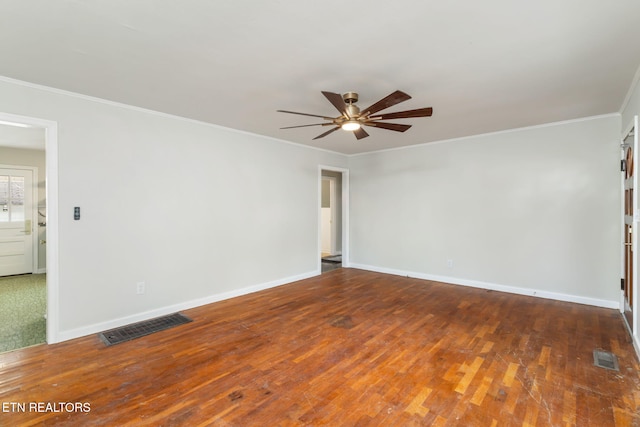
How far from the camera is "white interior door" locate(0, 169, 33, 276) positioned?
545cm

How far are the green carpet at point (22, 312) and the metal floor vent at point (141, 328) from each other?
1.97 feet

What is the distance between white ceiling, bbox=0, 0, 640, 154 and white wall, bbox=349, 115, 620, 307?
0.85 meters

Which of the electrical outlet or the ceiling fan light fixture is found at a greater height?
the ceiling fan light fixture

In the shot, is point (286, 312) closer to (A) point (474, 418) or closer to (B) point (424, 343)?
(B) point (424, 343)

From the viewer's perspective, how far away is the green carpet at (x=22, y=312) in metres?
2.91

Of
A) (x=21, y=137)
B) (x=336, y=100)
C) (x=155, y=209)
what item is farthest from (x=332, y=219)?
(x=21, y=137)

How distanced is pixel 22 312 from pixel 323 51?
4.60 metres

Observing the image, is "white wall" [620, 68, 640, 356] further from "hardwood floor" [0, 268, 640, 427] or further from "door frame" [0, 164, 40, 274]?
"door frame" [0, 164, 40, 274]

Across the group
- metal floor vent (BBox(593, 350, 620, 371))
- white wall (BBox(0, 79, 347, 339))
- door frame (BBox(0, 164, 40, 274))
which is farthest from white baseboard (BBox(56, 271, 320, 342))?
door frame (BBox(0, 164, 40, 274))

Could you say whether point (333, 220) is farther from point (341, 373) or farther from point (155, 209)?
point (341, 373)

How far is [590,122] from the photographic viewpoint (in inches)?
151

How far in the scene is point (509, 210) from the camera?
4453mm

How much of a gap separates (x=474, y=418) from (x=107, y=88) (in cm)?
397

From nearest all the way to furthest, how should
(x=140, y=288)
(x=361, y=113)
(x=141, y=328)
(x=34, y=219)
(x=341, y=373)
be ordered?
1. (x=341, y=373)
2. (x=361, y=113)
3. (x=141, y=328)
4. (x=140, y=288)
5. (x=34, y=219)
